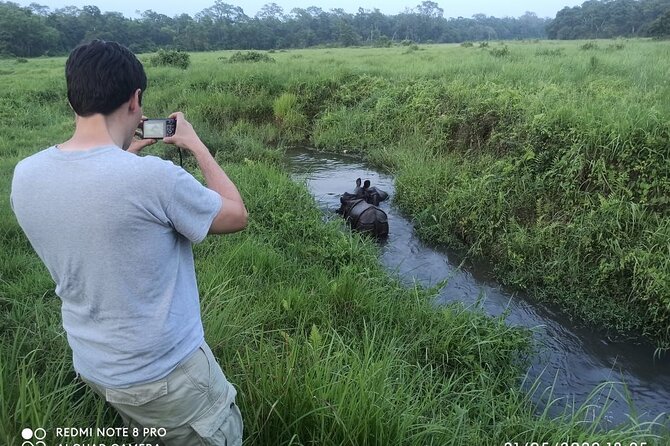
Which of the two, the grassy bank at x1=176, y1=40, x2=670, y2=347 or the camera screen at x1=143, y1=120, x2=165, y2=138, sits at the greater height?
the camera screen at x1=143, y1=120, x2=165, y2=138

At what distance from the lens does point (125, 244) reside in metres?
1.45

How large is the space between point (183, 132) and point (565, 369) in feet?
12.0

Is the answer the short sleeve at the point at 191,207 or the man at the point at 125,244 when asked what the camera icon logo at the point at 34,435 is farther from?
the short sleeve at the point at 191,207

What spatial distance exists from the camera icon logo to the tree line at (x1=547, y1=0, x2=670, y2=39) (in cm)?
5262

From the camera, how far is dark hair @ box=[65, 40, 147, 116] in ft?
4.79

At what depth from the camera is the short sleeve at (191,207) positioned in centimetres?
148

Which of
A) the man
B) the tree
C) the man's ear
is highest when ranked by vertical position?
the tree

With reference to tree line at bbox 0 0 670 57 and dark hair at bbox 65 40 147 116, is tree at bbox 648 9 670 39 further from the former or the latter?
dark hair at bbox 65 40 147 116

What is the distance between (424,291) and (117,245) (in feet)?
11.5

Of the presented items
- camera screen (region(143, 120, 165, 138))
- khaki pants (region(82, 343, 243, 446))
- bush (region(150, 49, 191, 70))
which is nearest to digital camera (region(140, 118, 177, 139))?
camera screen (region(143, 120, 165, 138))

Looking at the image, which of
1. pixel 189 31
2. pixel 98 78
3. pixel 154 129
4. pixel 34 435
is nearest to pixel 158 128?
pixel 154 129

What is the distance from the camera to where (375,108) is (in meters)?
11.1

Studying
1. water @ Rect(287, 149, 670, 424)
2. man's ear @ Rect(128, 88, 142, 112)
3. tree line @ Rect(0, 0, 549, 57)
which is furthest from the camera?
tree line @ Rect(0, 0, 549, 57)

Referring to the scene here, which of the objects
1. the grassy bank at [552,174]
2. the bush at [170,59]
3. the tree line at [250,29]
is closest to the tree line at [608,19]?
the tree line at [250,29]
